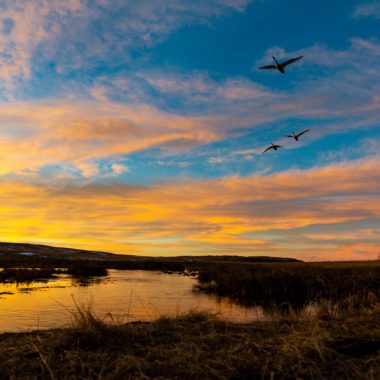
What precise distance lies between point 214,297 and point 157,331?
17212 mm

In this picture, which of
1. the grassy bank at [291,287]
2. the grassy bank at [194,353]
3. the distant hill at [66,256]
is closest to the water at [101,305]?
the grassy bank at [291,287]

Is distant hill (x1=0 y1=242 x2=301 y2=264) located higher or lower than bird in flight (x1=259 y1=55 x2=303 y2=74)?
lower

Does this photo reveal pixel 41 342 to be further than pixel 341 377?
Yes

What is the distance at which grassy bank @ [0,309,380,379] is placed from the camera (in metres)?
6.15

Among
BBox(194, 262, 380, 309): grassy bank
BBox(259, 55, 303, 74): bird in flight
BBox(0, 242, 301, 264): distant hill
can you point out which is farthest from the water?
BBox(0, 242, 301, 264): distant hill

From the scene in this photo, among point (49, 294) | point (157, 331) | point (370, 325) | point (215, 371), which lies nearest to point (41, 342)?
point (157, 331)

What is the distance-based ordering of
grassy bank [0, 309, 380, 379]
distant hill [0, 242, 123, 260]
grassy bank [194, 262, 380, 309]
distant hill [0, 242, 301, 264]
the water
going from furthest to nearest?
distant hill [0, 242, 123, 260], distant hill [0, 242, 301, 264], grassy bank [194, 262, 380, 309], the water, grassy bank [0, 309, 380, 379]

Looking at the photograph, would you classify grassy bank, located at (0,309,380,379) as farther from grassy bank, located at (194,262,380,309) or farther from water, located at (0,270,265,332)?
grassy bank, located at (194,262,380,309)

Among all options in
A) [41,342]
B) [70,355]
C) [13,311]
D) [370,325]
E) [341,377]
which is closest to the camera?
[341,377]

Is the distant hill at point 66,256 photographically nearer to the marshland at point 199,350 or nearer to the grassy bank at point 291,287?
the grassy bank at point 291,287

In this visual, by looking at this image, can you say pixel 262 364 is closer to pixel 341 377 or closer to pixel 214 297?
pixel 341 377

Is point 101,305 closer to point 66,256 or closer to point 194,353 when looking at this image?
point 194,353

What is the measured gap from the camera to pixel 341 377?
5871 millimetres

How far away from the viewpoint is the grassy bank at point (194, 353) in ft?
20.2
